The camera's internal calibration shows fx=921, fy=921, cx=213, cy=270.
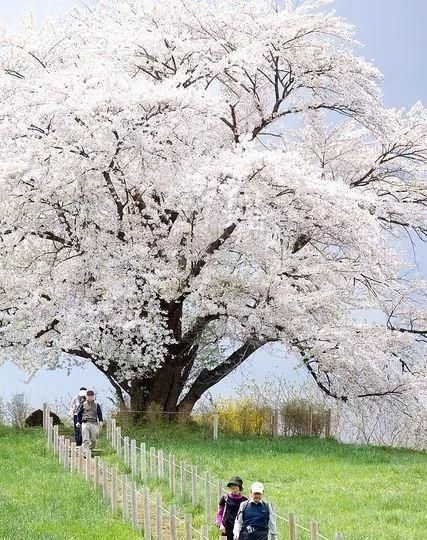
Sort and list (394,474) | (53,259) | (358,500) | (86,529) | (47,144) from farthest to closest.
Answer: (53,259), (47,144), (394,474), (358,500), (86,529)

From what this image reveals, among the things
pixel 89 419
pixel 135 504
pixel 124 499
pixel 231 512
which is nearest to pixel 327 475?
pixel 124 499

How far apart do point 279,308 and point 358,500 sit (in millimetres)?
9313

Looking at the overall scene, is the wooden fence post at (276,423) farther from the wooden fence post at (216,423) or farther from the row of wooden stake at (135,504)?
the row of wooden stake at (135,504)

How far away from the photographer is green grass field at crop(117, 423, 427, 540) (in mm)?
13234

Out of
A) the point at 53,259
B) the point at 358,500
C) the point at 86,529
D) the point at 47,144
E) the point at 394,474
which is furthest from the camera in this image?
the point at 53,259

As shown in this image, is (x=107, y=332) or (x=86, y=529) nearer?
(x=86, y=529)

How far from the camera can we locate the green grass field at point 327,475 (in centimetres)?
1323

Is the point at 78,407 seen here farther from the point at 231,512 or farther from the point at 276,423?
the point at 231,512

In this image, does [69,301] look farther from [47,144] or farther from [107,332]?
[47,144]

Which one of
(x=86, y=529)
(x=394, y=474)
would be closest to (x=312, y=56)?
(x=394, y=474)

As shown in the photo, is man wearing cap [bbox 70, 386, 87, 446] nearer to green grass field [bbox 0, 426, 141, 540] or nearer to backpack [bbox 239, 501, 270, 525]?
green grass field [bbox 0, 426, 141, 540]

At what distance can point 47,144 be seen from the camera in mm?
23172

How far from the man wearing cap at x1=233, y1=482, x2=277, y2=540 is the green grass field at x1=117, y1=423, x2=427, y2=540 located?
→ 2.54 m

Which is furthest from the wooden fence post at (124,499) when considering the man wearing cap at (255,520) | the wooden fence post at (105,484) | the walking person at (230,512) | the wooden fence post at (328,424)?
the wooden fence post at (328,424)
